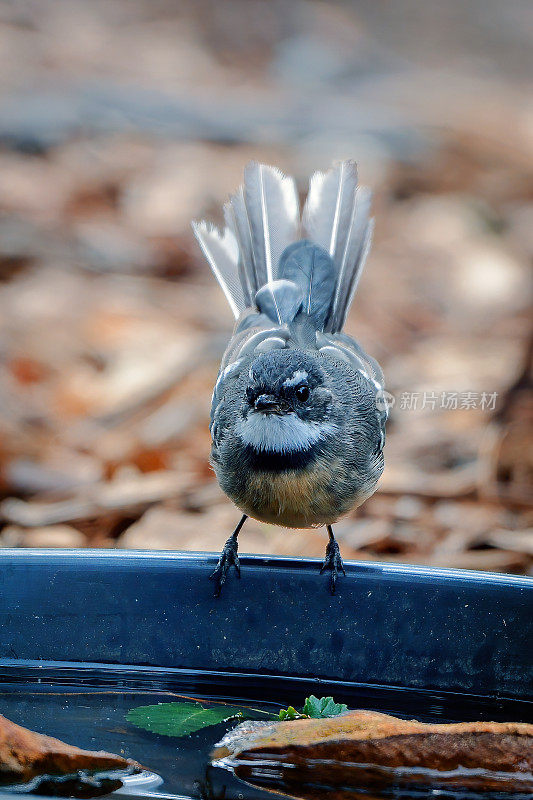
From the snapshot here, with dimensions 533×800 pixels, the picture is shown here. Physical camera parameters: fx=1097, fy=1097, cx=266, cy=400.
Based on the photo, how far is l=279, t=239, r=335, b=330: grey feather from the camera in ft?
14.7

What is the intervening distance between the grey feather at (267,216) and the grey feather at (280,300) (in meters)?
0.23

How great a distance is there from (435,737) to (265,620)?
811 millimetres

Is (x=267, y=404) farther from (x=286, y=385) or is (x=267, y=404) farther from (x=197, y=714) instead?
(x=197, y=714)

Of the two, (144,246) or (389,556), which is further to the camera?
(144,246)

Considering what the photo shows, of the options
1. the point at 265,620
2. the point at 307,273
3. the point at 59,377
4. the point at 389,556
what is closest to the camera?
the point at 265,620

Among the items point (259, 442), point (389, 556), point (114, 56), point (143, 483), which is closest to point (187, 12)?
point (114, 56)

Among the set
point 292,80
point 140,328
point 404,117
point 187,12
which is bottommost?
point 140,328

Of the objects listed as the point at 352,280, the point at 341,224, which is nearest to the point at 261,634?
the point at 352,280

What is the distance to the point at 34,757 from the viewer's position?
91.5 inches

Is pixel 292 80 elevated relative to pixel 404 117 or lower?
elevated

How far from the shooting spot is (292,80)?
38.0ft

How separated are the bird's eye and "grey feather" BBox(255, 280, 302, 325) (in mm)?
729

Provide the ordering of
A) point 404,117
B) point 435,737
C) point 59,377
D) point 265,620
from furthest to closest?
point 404,117 → point 59,377 → point 265,620 → point 435,737

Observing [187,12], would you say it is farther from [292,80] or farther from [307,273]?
[307,273]
